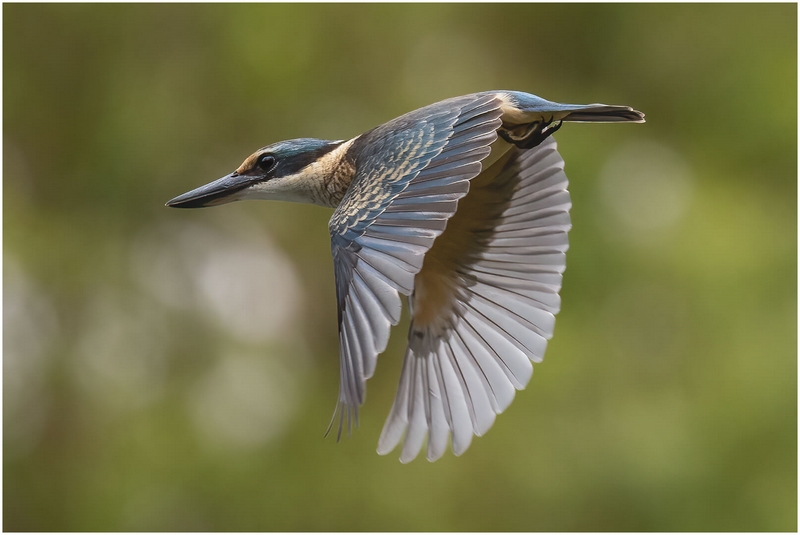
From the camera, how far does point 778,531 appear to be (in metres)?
3.98

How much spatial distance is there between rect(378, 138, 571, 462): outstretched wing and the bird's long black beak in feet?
1.05

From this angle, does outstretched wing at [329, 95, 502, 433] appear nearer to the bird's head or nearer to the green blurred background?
the bird's head

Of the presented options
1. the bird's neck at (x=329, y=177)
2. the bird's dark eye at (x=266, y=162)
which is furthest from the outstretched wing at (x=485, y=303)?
the bird's dark eye at (x=266, y=162)

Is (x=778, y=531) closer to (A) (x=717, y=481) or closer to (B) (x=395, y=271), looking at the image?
(A) (x=717, y=481)

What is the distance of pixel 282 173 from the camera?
5.16ft

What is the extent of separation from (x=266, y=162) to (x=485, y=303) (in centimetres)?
41

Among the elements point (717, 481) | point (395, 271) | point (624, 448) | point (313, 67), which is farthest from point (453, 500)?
point (395, 271)

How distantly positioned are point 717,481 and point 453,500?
1.08 meters

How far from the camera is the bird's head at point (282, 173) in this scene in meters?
1.55

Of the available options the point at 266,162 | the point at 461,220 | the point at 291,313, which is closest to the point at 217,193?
the point at 266,162

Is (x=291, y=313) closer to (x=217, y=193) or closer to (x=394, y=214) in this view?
(x=217, y=193)

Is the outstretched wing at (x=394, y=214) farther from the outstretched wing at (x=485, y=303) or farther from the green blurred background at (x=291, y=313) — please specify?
the green blurred background at (x=291, y=313)

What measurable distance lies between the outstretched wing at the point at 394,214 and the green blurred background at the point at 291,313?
2.46 m

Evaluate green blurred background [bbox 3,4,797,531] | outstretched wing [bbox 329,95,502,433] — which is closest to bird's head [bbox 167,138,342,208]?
outstretched wing [bbox 329,95,502,433]
